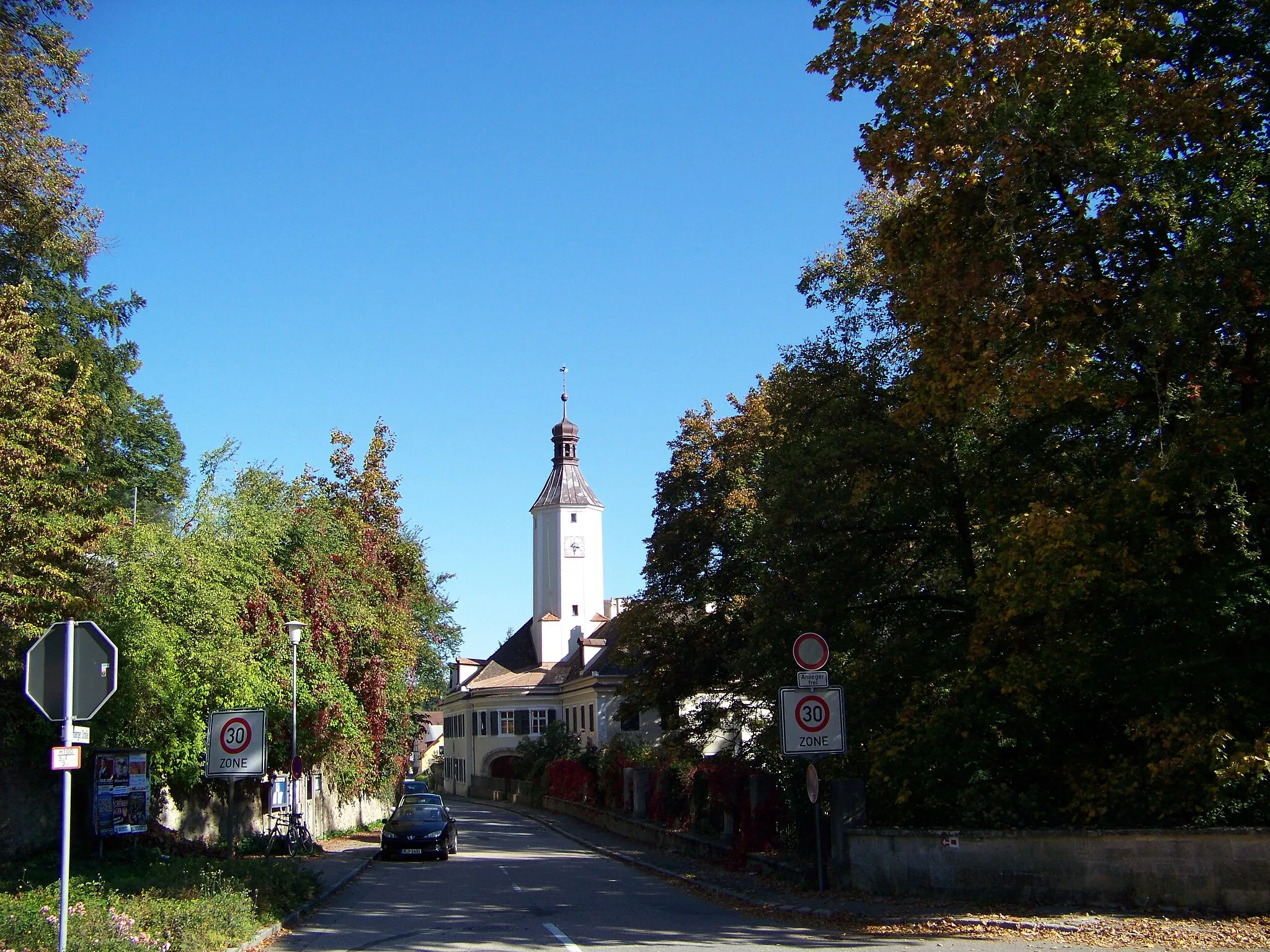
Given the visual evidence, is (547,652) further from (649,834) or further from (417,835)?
(417,835)

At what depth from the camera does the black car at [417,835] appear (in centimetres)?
2634

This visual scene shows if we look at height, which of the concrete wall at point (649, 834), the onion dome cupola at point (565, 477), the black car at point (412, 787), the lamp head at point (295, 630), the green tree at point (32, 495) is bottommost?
the black car at point (412, 787)

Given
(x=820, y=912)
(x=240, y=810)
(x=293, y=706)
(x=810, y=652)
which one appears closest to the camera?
(x=820, y=912)

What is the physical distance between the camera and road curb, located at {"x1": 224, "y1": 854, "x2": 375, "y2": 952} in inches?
493

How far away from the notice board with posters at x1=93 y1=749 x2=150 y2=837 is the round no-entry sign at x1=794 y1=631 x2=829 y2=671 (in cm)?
1193

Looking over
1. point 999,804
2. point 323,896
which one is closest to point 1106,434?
point 999,804

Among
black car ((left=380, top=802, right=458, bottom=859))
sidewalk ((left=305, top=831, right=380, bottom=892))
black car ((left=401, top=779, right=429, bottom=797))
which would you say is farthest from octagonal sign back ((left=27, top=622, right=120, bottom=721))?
black car ((left=401, top=779, right=429, bottom=797))

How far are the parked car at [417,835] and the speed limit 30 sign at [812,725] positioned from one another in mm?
14050

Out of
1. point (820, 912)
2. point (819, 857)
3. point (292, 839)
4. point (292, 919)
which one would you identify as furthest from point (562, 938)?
point (292, 839)

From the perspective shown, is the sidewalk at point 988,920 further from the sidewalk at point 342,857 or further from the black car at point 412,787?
the black car at point 412,787

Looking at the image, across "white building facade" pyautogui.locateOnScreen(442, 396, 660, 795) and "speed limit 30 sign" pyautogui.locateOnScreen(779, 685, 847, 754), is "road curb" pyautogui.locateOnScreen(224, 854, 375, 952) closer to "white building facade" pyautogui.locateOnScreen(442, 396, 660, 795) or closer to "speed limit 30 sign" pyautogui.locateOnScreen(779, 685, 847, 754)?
"speed limit 30 sign" pyautogui.locateOnScreen(779, 685, 847, 754)

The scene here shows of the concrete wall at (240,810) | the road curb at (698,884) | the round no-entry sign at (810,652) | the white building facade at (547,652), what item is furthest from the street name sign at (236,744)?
the white building facade at (547,652)

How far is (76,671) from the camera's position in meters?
9.52

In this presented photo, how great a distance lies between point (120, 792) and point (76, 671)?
10870 millimetres
